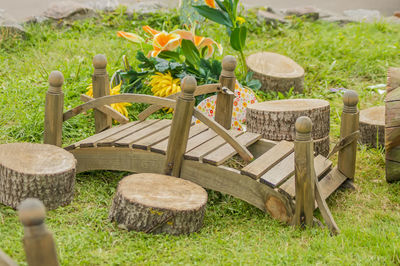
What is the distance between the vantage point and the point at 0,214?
131 inches

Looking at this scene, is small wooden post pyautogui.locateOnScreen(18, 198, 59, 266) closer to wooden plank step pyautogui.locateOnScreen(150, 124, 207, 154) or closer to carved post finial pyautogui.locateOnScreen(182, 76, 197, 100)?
carved post finial pyautogui.locateOnScreen(182, 76, 197, 100)

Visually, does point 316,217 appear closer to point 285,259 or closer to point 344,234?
point 344,234

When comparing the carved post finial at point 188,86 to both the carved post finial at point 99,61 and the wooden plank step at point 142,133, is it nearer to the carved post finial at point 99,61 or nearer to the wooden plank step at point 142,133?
the wooden plank step at point 142,133

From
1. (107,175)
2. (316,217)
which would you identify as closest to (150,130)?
(107,175)

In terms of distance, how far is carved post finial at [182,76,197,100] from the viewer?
3.34 meters

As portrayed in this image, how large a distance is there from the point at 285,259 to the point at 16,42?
5.08m

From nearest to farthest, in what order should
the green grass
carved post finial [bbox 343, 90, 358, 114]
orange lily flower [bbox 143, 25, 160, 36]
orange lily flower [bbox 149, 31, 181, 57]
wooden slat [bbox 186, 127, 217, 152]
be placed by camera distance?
the green grass, carved post finial [bbox 343, 90, 358, 114], wooden slat [bbox 186, 127, 217, 152], orange lily flower [bbox 149, 31, 181, 57], orange lily flower [bbox 143, 25, 160, 36]

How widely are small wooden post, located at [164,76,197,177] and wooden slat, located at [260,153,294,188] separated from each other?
1.91 ft

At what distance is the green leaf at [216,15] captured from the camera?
5391mm

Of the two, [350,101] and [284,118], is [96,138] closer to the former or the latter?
[284,118]

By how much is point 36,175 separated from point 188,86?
108 cm

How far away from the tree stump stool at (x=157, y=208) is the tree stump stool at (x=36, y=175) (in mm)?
369

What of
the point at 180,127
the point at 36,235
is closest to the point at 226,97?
the point at 180,127

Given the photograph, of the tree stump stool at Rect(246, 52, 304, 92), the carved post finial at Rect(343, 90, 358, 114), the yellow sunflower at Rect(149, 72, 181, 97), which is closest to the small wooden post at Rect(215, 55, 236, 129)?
the carved post finial at Rect(343, 90, 358, 114)
